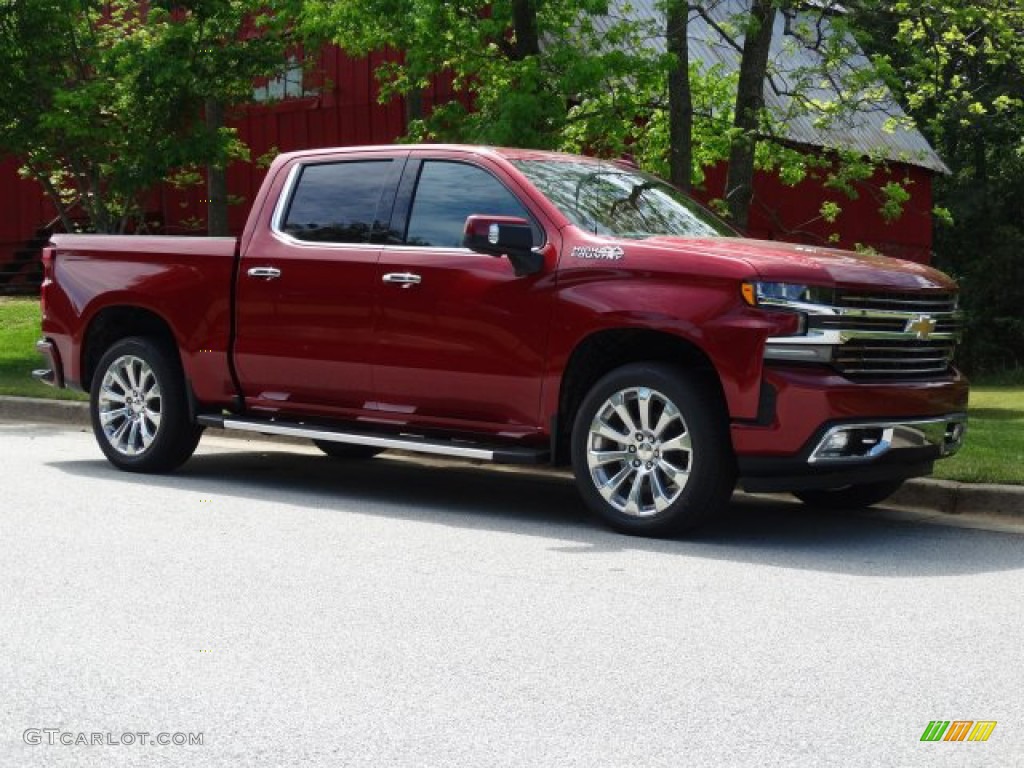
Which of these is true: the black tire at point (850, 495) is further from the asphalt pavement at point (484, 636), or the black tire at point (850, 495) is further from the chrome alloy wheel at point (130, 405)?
the chrome alloy wheel at point (130, 405)

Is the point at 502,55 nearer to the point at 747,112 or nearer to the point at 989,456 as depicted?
the point at 747,112

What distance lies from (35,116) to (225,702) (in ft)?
49.5

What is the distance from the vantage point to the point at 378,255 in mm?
9305

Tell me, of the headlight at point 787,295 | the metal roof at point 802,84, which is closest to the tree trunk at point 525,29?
the metal roof at point 802,84

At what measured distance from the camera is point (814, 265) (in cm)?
792

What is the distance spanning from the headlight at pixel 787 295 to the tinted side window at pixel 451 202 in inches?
63.2

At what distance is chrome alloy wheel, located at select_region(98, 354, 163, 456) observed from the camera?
1043 centimetres

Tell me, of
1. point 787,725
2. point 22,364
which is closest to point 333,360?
point 787,725

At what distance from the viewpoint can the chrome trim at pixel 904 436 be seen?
7.88 m

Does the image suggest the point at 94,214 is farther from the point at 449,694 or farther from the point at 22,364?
the point at 449,694

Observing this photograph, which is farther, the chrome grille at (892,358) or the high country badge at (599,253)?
the high country badge at (599,253)

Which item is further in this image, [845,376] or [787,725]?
[845,376]

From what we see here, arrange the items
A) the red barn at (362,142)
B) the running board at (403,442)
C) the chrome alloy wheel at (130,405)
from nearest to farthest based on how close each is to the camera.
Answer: the running board at (403,442) < the chrome alloy wheel at (130,405) < the red barn at (362,142)

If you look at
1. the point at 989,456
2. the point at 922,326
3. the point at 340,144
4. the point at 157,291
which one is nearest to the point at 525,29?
the point at 157,291
